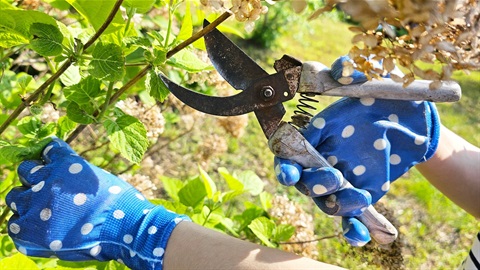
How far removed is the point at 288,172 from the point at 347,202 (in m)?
0.13

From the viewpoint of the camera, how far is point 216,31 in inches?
45.1

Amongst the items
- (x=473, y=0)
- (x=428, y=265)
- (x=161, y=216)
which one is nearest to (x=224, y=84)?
(x=161, y=216)

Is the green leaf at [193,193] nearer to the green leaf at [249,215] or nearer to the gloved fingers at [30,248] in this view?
the green leaf at [249,215]

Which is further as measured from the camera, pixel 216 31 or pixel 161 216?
pixel 161 216

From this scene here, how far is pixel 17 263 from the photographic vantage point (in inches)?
47.6

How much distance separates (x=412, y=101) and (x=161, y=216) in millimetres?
568

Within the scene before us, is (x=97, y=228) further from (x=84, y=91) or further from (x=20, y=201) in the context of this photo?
(x=84, y=91)

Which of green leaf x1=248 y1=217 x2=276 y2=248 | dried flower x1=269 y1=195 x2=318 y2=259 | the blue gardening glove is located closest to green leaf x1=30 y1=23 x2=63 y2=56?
the blue gardening glove

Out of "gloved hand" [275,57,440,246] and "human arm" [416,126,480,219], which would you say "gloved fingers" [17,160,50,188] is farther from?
"human arm" [416,126,480,219]

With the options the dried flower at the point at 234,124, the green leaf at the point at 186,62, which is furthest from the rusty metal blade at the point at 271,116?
the dried flower at the point at 234,124

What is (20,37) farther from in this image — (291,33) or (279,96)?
(291,33)

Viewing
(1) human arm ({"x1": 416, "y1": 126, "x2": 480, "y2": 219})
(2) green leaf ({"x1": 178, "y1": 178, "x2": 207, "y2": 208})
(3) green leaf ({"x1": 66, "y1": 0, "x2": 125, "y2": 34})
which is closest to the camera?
(3) green leaf ({"x1": 66, "y1": 0, "x2": 125, "y2": 34})

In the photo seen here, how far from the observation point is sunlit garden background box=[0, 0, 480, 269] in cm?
117

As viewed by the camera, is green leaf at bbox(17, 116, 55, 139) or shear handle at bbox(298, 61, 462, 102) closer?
shear handle at bbox(298, 61, 462, 102)
